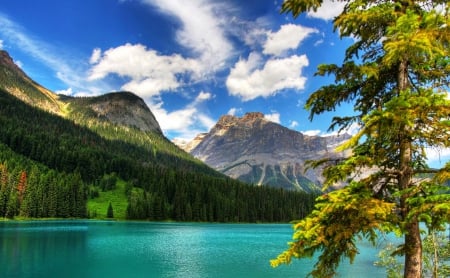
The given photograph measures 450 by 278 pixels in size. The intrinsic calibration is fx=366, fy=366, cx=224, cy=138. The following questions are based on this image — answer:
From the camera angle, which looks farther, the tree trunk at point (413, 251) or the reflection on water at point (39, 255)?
the reflection on water at point (39, 255)

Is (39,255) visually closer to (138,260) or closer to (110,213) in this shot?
(138,260)

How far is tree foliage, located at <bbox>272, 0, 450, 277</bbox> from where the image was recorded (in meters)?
9.52

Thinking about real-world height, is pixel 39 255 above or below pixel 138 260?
above

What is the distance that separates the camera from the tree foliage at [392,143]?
9.52 meters

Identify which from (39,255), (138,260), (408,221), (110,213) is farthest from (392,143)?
(110,213)

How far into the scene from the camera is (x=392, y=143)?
36.1 feet

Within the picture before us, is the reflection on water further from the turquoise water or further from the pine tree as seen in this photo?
the pine tree

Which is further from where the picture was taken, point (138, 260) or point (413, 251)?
point (138, 260)

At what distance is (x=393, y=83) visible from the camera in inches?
499

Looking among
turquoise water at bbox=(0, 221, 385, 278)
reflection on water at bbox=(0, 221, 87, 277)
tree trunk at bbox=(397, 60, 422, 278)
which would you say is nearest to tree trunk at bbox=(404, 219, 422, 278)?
tree trunk at bbox=(397, 60, 422, 278)

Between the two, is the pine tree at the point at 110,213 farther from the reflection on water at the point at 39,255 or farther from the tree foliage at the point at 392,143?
the tree foliage at the point at 392,143

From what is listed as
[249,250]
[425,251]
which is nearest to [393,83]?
[425,251]

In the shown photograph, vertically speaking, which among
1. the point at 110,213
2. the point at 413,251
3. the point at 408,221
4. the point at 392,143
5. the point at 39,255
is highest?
the point at 392,143

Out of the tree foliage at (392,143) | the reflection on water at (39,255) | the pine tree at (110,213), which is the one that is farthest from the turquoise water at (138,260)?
the pine tree at (110,213)
